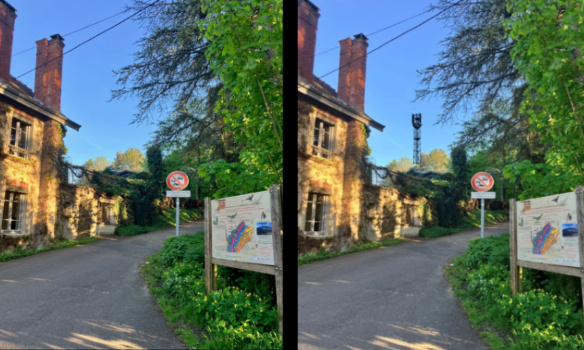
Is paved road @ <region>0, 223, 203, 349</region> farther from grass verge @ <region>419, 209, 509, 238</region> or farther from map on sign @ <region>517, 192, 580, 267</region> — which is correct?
map on sign @ <region>517, 192, 580, 267</region>

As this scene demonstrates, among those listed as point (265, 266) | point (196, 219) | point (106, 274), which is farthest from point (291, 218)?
point (106, 274)

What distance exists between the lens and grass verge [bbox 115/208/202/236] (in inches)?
75.7

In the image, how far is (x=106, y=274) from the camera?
1.86 meters

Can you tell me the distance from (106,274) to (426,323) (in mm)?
1444

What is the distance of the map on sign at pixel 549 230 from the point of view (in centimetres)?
171

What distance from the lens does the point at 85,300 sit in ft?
5.93

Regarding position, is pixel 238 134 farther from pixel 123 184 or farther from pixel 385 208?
pixel 385 208

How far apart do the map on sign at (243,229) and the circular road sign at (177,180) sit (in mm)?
217

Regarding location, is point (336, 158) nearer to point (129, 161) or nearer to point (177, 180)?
point (177, 180)

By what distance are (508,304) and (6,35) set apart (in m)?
2.45

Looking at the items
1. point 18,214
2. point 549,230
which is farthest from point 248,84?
point 549,230

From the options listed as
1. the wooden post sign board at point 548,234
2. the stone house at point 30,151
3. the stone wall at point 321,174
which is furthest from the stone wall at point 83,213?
the wooden post sign board at point 548,234

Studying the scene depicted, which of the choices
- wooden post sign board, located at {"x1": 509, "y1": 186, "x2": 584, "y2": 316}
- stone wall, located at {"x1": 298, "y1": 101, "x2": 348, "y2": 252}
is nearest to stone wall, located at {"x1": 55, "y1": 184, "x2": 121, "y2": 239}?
stone wall, located at {"x1": 298, "y1": 101, "x2": 348, "y2": 252}

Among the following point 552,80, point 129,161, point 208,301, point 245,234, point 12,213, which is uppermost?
point 552,80
